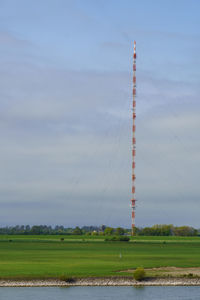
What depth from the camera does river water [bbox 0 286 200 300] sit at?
72.7 meters

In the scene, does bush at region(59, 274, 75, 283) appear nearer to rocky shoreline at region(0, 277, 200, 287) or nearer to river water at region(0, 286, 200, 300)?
rocky shoreline at region(0, 277, 200, 287)

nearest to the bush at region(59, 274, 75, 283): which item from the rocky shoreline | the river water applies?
the rocky shoreline

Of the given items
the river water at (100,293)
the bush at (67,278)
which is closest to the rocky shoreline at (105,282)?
the bush at (67,278)

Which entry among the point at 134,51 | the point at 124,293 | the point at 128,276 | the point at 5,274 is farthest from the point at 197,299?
the point at 134,51

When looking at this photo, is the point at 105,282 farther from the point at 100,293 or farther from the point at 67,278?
the point at 100,293

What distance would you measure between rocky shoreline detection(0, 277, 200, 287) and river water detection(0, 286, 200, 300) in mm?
1465

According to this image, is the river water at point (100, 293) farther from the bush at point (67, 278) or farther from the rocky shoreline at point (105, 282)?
the bush at point (67, 278)

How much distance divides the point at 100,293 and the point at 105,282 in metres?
6.29

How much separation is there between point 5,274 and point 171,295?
83.3ft

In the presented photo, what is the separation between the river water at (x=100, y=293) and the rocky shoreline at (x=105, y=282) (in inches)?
57.7

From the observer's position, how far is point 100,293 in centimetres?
7588

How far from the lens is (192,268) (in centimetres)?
9588

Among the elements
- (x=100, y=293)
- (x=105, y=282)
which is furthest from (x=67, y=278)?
(x=100, y=293)

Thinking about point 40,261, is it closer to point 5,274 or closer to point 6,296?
point 5,274
